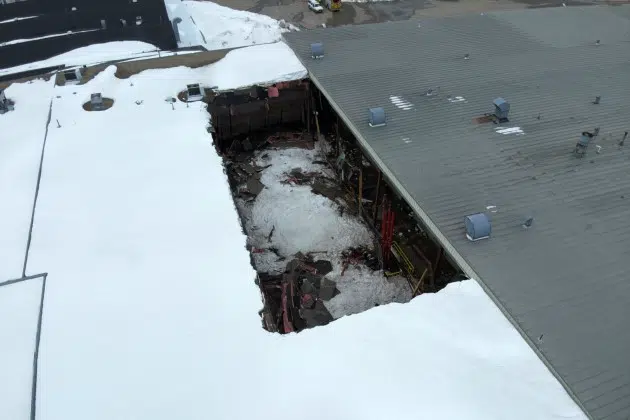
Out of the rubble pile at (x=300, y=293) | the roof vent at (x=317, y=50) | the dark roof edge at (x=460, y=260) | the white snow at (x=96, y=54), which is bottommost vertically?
the rubble pile at (x=300, y=293)

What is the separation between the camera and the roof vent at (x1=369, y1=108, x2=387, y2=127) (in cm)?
1639

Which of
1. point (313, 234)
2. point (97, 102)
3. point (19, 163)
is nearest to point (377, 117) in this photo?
point (313, 234)

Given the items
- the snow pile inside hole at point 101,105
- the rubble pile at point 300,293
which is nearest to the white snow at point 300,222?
the rubble pile at point 300,293

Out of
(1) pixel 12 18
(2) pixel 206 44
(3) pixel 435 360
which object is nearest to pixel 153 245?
(3) pixel 435 360

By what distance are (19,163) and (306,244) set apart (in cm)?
1060

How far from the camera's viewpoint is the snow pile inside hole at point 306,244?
15.8 meters

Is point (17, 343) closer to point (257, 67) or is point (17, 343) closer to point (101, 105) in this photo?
point (101, 105)

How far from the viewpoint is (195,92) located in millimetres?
20562

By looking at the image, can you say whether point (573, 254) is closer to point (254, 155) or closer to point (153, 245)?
point (153, 245)

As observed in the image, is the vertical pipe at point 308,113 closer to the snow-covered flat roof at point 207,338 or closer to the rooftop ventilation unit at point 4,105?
the snow-covered flat roof at point 207,338

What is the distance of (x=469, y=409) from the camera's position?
946 cm

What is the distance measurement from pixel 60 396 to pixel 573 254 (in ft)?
40.5

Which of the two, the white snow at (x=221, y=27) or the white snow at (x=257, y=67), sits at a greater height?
the white snow at (x=257, y=67)

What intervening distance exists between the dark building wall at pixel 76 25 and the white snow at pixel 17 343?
60.2 feet
